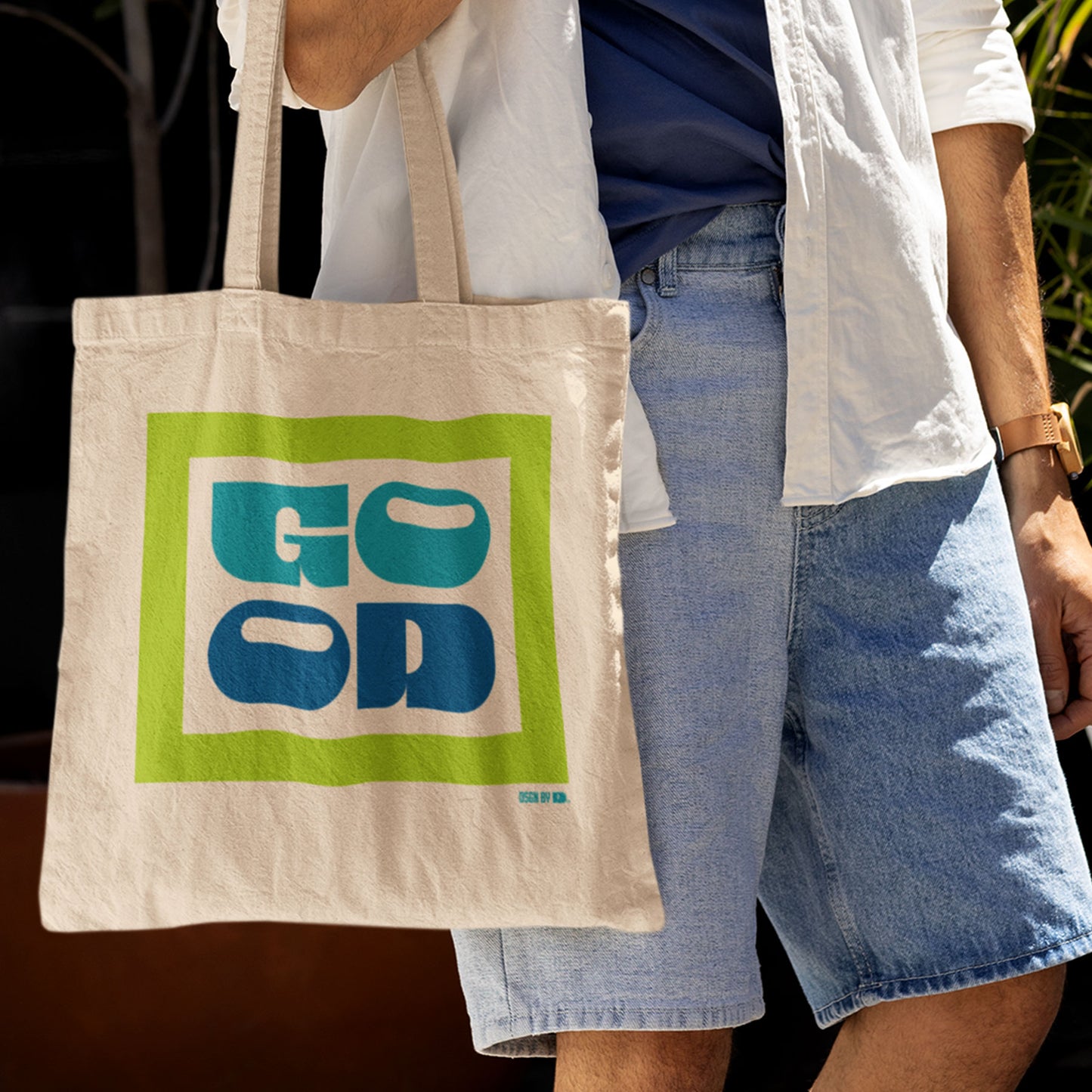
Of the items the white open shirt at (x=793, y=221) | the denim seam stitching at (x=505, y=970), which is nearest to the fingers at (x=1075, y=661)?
the white open shirt at (x=793, y=221)

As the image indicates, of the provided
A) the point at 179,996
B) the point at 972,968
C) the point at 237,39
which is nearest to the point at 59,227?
the point at 179,996

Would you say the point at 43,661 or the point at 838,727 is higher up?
the point at 838,727

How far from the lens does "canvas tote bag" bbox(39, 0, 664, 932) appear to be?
916 millimetres

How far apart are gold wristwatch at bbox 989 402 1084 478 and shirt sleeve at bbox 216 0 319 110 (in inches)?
28.2

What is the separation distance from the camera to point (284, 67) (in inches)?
36.5

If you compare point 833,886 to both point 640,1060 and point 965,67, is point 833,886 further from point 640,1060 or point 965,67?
point 965,67

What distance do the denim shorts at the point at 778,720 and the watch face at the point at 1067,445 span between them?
198 millimetres

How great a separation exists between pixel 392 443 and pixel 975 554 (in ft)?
1.66

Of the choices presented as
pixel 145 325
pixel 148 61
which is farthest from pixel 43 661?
pixel 145 325

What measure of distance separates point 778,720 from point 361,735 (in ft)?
1.12

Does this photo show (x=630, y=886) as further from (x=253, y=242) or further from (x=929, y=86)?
(x=929, y=86)

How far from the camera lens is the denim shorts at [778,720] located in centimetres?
97

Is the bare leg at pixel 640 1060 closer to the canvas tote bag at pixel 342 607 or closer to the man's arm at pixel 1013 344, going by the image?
the canvas tote bag at pixel 342 607

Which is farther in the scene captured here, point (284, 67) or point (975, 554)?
point (975, 554)
